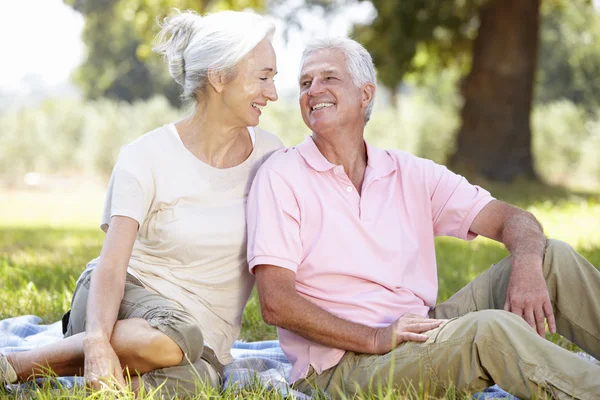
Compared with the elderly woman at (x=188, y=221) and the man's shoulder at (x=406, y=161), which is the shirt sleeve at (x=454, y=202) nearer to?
the man's shoulder at (x=406, y=161)

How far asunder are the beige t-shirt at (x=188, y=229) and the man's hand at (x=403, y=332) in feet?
2.42

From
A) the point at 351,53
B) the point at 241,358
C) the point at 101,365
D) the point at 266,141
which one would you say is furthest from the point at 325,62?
the point at 101,365

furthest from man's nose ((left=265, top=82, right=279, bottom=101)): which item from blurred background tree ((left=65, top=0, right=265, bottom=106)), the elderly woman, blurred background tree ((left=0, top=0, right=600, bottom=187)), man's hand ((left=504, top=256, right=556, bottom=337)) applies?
blurred background tree ((left=65, top=0, right=265, bottom=106))

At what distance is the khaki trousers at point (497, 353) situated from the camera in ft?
8.86

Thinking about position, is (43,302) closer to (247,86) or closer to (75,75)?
(247,86)

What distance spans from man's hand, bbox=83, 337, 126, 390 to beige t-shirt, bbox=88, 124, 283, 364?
1.51ft

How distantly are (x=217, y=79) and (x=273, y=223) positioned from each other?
688 millimetres

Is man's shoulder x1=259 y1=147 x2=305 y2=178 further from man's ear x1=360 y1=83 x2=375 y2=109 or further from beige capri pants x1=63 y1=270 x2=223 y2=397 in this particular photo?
beige capri pants x1=63 y1=270 x2=223 y2=397

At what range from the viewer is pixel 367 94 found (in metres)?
3.67

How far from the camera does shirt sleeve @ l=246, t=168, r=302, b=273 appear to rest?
10.4ft

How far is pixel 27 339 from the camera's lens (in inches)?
164

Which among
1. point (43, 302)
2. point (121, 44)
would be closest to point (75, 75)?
point (121, 44)

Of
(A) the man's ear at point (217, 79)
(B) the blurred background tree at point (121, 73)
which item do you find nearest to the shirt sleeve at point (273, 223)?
(A) the man's ear at point (217, 79)

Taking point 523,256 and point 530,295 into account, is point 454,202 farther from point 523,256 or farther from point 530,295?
point 530,295
